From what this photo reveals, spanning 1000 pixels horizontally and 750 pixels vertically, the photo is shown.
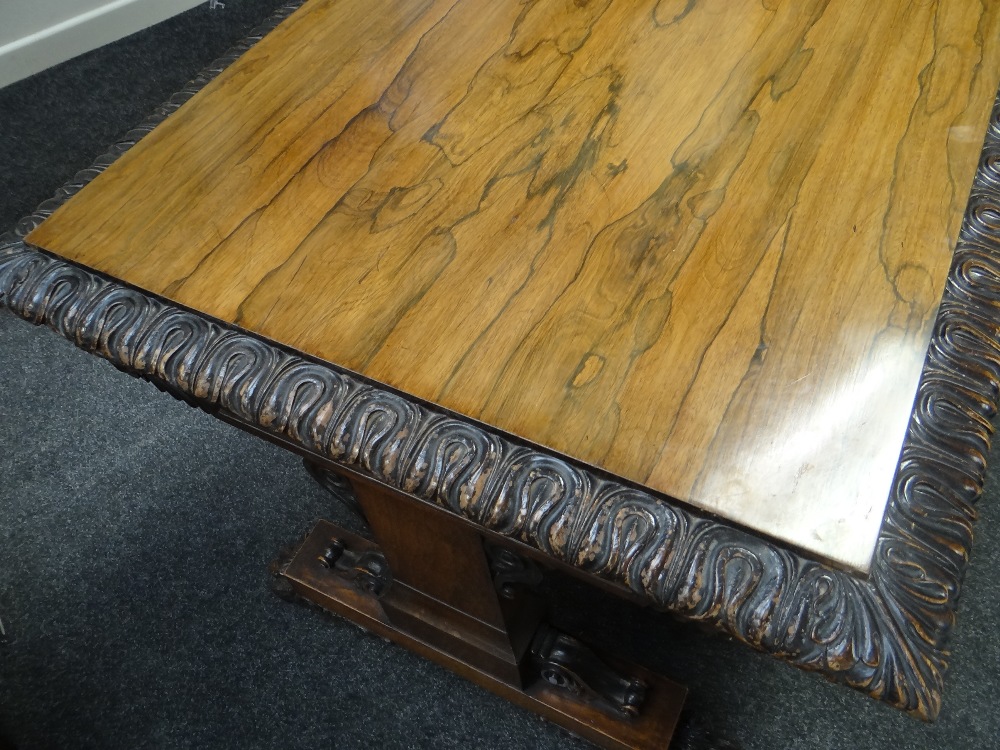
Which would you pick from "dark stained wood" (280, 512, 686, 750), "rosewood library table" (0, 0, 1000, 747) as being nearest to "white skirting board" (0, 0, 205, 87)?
"rosewood library table" (0, 0, 1000, 747)

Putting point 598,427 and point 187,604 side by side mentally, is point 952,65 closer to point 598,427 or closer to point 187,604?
point 598,427

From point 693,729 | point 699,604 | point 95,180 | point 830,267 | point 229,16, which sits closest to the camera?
point 699,604

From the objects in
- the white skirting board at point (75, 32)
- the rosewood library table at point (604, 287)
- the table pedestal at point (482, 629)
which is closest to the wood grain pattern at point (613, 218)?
the rosewood library table at point (604, 287)

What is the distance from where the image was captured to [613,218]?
65 cm

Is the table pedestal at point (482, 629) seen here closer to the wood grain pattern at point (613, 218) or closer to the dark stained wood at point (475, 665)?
the dark stained wood at point (475, 665)

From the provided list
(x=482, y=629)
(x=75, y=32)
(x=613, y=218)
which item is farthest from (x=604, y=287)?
(x=75, y=32)

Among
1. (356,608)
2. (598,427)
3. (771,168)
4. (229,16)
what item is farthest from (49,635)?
(229,16)

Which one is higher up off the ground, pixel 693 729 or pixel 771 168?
pixel 771 168

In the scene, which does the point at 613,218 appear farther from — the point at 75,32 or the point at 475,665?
the point at 75,32

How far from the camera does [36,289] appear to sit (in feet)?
2.15

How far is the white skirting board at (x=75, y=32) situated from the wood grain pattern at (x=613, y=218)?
758 millimetres

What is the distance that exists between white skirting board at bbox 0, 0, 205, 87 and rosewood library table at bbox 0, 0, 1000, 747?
29.3 inches

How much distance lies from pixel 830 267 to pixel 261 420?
0.44 metres

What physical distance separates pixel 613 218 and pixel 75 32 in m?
1.22
